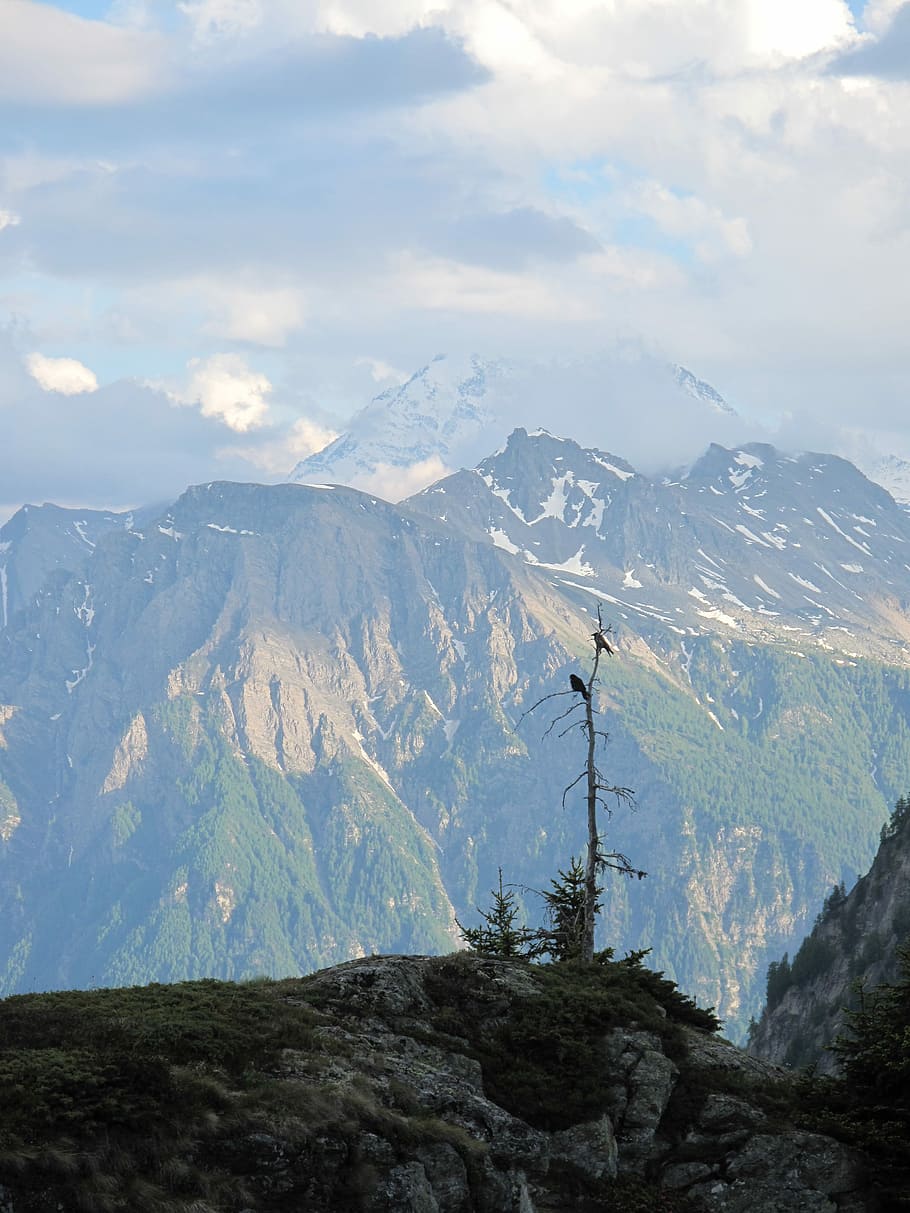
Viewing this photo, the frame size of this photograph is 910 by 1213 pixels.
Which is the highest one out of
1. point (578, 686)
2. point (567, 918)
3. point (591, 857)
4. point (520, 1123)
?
point (578, 686)

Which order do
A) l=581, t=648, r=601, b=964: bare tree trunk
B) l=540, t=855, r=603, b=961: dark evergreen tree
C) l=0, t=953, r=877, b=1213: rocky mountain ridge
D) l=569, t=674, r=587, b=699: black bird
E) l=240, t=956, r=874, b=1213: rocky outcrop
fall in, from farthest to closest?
l=540, t=855, r=603, b=961: dark evergreen tree → l=581, t=648, r=601, b=964: bare tree trunk → l=569, t=674, r=587, b=699: black bird → l=240, t=956, r=874, b=1213: rocky outcrop → l=0, t=953, r=877, b=1213: rocky mountain ridge

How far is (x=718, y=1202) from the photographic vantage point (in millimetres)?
37219

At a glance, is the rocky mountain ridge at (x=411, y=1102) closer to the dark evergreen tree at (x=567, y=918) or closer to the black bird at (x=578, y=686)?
the dark evergreen tree at (x=567, y=918)

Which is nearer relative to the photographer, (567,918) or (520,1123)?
(520,1123)

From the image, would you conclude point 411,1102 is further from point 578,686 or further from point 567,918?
point 567,918

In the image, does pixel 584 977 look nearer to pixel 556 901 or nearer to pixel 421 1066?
pixel 421 1066

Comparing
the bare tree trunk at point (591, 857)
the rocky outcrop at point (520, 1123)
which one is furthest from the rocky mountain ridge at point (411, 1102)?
the bare tree trunk at point (591, 857)

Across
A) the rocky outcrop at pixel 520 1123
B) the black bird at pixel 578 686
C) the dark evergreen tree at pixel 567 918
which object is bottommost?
the rocky outcrop at pixel 520 1123

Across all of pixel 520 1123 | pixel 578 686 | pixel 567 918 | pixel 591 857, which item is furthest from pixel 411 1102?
pixel 567 918

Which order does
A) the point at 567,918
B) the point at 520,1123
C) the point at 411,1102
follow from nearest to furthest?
1. the point at 411,1102
2. the point at 520,1123
3. the point at 567,918

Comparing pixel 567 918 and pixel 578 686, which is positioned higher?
pixel 578 686

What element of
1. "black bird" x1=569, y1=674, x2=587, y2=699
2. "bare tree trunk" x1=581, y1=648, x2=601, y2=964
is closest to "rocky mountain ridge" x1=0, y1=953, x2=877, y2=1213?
"bare tree trunk" x1=581, y1=648, x2=601, y2=964

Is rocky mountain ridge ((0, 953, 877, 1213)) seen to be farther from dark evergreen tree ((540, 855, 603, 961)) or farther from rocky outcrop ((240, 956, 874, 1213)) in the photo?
dark evergreen tree ((540, 855, 603, 961))

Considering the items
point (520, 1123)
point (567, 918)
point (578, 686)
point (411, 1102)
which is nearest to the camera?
point (411, 1102)
